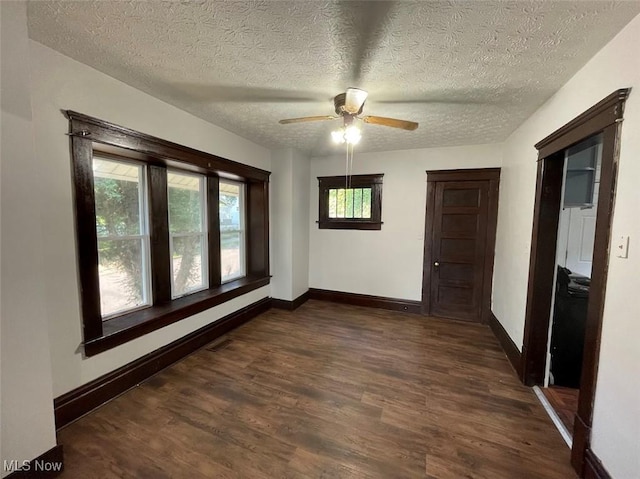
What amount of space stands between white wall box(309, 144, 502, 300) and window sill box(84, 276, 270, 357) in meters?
1.59

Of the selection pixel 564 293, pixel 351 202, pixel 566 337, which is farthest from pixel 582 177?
pixel 351 202

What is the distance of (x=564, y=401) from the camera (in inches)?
85.0

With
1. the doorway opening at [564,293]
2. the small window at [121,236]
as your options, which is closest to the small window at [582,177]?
the doorway opening at [564,293]

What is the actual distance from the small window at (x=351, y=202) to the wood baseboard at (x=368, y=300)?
3.67 feet

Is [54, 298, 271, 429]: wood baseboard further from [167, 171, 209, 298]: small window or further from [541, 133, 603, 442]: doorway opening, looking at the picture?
[541, 133, 603, 442]: doorway opening

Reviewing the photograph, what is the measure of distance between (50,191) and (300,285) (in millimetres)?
3218

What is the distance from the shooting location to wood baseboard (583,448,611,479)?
1.38 metres

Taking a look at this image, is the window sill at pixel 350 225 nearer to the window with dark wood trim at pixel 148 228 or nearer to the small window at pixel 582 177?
the window with dark wood trim at pixel 148 228

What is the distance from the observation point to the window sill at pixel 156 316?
207cm

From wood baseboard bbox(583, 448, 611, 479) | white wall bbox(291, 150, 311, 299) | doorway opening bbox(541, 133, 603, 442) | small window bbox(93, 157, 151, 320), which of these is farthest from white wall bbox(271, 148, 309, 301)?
wood baseboard bbox(583, 448, 611, 479)

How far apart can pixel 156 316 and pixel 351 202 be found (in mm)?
3055

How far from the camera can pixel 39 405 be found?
4.68ft

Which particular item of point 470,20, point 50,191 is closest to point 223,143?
point 50,191

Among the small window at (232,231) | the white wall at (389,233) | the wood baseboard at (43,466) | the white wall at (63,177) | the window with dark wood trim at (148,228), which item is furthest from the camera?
the white wall at (389,233)
